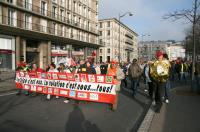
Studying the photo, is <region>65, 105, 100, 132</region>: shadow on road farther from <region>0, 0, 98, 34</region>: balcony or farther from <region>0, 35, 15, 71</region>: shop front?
<region>0, 0, 98, 34</region>: balcony

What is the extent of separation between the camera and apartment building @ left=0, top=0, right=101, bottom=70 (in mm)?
32562

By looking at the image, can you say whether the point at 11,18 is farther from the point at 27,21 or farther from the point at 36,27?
the point at 36,27

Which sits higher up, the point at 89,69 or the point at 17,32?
the point at 17,32

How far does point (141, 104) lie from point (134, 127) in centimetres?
351

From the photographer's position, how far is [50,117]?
7.50 m

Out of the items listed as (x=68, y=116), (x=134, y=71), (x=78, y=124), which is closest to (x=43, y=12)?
(x=134, y=71)

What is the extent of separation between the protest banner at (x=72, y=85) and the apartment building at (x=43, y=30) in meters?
15.5

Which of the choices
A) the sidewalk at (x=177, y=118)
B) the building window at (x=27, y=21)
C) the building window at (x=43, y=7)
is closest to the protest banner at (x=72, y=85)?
the sidewalk at (x=177, y=118)

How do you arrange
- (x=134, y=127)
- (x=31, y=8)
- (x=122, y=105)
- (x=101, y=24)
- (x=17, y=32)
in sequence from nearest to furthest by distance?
(x=134, y=127)
(x=122, y=105)
(x=17, y=32)
(x=31, y=8)
(x=101, y=24)

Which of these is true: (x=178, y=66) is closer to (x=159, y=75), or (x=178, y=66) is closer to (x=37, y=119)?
(x=159, y=75)

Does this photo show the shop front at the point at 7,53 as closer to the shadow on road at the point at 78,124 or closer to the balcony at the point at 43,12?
the balcony at the point at 43,12

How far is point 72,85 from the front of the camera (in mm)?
9992

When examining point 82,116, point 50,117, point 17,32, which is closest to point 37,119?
point 50,117

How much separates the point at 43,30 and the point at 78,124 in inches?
1403
